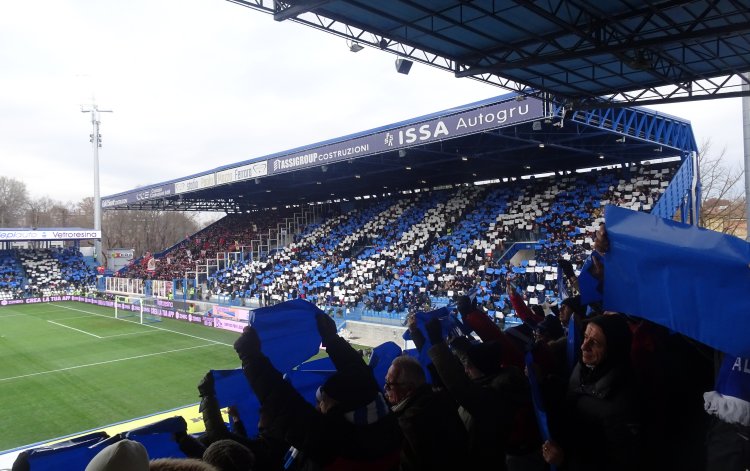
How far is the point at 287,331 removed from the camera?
379 centimetres

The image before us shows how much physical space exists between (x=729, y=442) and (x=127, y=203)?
43346 mm

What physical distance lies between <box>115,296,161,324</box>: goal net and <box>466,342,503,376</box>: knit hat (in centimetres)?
2749

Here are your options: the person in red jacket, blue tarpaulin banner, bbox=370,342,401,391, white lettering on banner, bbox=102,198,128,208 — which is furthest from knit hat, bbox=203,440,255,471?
white lettering on banner, bbox=102,198,128,208

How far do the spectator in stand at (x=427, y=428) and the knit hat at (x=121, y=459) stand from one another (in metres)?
1.39

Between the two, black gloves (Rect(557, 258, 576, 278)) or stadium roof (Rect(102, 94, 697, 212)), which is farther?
stadium roof (Rect(102, 94, 697, 212))

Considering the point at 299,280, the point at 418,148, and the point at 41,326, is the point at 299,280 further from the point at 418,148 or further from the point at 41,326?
the point at 41,326

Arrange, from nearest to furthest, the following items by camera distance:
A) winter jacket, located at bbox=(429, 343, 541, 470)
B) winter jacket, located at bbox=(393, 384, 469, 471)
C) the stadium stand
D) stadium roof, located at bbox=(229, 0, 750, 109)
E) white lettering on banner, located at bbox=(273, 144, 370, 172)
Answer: winter jacket, located at bbox=(393, 384, 469, 471)
winter jacket, located at bbox=(429, 343, 541, 470)
stadium roof, located at bbox=(229, 0, 750, 109)
white lettering on banner, located at bbox=(273, 144, 370, 172)
the stadium stand

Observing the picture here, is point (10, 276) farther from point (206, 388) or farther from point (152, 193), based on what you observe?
point (206, 388)

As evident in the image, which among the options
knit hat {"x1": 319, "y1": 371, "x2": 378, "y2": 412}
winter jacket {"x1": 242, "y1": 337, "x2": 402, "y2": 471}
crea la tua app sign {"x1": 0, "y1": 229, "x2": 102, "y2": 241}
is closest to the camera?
winter jacket {"x1": 242, "y1": 337, "x2": 402, "y2": 471}

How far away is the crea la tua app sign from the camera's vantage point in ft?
139

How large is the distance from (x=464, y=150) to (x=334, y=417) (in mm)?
19823

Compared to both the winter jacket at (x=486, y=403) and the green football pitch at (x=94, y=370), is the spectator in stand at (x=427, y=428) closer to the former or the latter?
the winter jacket at (x=486, y=403)

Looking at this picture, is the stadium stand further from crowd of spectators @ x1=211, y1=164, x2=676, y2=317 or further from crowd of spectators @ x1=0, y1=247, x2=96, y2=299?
crowd of spectators @ x1=211, y1=164, x2=676, y2=317

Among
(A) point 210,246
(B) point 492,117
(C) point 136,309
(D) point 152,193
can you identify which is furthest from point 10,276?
(B) point 492,117
